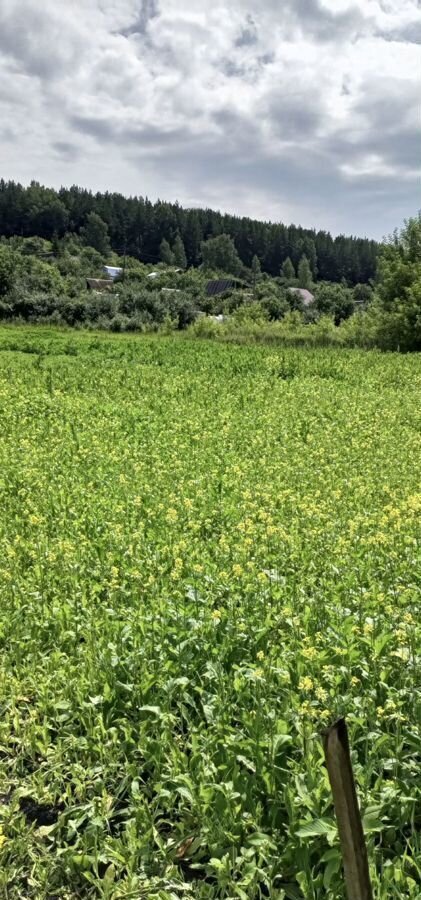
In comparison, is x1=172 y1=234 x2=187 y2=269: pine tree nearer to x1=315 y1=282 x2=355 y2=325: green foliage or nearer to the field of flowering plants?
x1=315 y1=282 x2=355 y2=325: green foliage

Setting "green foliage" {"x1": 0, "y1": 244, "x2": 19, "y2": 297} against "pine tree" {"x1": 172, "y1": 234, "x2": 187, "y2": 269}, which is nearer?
"green foliage" {"x1": 0, "y1": 244, "x2": 19, "y2": 297}

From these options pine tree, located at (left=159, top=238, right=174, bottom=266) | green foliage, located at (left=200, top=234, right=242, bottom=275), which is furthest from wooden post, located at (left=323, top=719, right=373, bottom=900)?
pine tree, located at (left=159, top=238, right=174, bottom=266)

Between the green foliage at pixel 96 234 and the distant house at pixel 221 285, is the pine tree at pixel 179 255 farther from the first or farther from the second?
the distant house at pixel 221 285

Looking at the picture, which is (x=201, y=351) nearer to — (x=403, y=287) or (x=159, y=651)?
(x=403, y=287)

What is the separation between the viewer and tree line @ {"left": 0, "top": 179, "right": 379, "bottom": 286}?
134 metres

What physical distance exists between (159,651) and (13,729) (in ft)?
3.17

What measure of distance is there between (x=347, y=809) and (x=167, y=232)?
150 m

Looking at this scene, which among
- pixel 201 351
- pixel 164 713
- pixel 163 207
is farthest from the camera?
pixel 163 207

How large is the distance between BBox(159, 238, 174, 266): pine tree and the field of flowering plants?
128117 mm

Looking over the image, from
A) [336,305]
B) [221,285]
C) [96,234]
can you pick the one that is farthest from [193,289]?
[96,234]

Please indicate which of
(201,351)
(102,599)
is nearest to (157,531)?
(102,599)

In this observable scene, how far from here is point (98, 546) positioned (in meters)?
5.90

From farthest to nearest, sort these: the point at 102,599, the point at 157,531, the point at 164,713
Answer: the point at 157,531, the point at 102,599, the point at 164,713

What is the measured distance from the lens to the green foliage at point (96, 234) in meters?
134
